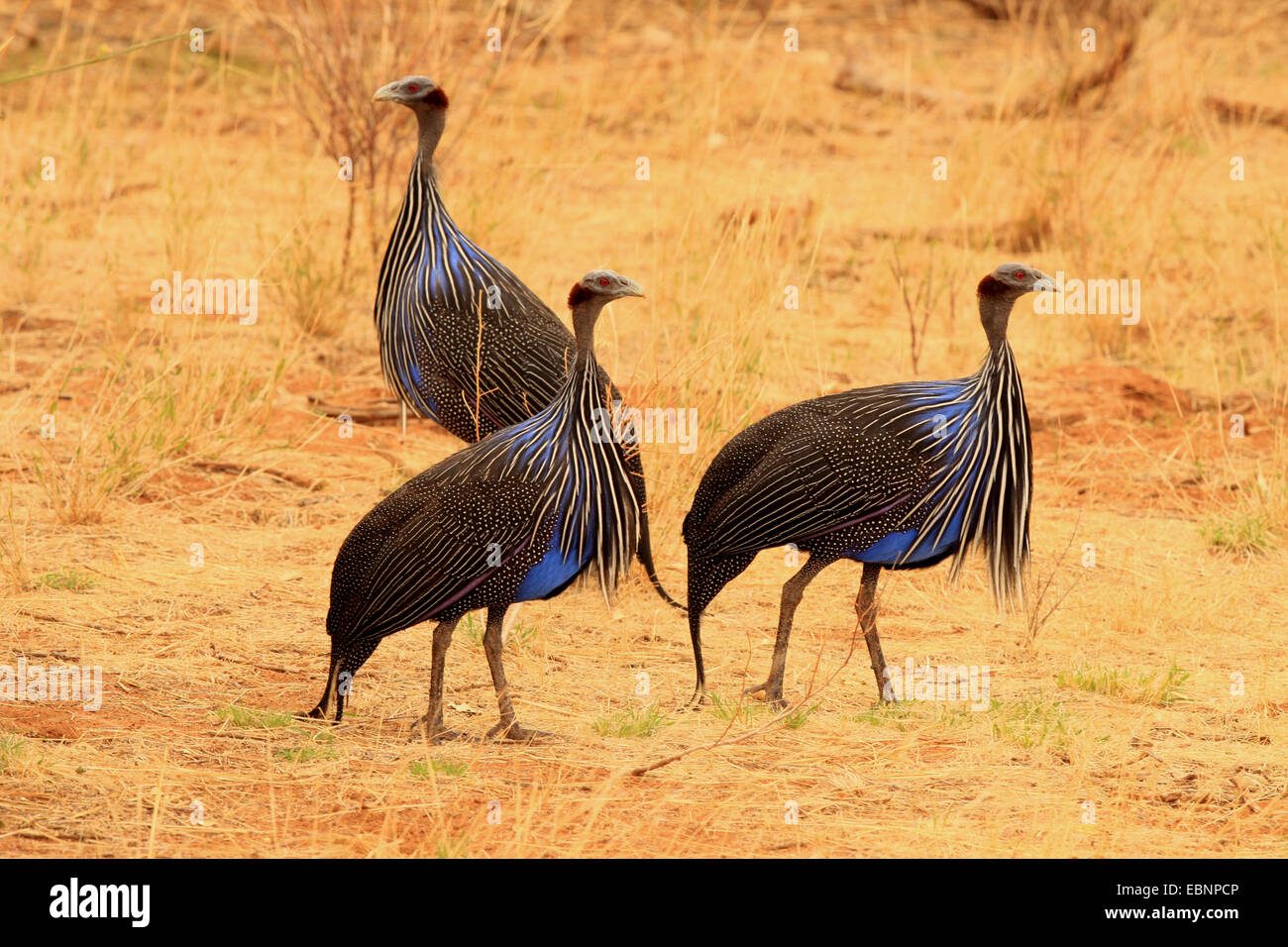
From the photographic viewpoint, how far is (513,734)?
167 inches

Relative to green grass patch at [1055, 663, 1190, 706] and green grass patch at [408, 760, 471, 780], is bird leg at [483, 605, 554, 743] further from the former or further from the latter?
green grass patch at [1055, 663, 1190, 706]

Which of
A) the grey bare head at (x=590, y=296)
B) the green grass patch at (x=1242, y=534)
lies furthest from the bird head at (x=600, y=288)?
the green grass patch at (x=1242, y=534)

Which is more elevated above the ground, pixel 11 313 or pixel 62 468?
pixel 11 313

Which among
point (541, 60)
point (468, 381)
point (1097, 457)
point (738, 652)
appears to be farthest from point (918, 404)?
point (541, 60)

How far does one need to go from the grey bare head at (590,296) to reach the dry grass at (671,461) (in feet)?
3.25

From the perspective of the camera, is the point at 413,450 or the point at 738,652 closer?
the point at 738,652

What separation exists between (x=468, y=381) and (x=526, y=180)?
3354 mm

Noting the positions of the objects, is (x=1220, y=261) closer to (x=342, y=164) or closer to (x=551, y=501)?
(x=342, y=164)

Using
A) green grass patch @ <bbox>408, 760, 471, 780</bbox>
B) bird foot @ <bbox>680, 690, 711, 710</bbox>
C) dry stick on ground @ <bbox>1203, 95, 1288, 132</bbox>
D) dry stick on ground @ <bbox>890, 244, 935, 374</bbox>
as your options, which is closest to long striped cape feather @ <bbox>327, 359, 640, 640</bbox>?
green grass patch @ <bbox>408, 760, 471, 780</bbox>

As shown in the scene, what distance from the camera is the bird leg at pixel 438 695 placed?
419 cm

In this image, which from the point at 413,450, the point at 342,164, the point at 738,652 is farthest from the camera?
the point at 342,164

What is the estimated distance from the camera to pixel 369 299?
26.8 ft

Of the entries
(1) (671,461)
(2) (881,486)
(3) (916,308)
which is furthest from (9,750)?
(3) (916,308)
